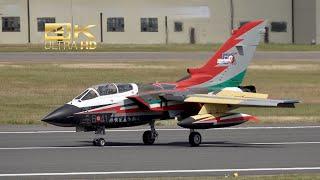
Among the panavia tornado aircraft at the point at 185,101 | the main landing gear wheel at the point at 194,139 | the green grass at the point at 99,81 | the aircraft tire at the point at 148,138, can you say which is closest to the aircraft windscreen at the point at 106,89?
the panavia tornado aircraft at the point at 185,101

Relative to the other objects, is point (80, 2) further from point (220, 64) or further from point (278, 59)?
point (220, 64)

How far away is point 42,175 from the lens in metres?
19.0

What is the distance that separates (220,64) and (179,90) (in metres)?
1.64

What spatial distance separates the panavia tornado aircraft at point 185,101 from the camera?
24.5 m

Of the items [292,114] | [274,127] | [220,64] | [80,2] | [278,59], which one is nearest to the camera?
[220,64]

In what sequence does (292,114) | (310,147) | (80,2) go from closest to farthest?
(310,147), (292,114), (80,2)

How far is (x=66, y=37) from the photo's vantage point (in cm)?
7262

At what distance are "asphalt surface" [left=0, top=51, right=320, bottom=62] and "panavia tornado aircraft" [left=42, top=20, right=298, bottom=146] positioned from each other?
95.0 feet

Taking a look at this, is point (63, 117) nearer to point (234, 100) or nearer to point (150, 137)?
point (150, 137)

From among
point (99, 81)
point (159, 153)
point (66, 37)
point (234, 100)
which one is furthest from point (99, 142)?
point (66, 37)

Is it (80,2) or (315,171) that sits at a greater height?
(80,2)

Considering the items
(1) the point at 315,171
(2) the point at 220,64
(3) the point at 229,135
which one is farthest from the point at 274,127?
(1) the point at 315,171

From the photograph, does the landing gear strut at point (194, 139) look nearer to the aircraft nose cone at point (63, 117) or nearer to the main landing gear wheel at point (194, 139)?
the main landing gear wheel at point (194, 139)

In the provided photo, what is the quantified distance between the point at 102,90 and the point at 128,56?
1319 inches
